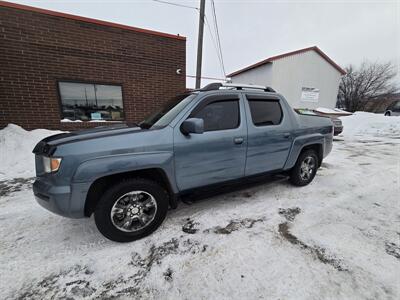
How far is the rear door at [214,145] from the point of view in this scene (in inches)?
99.8

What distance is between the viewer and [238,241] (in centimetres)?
240

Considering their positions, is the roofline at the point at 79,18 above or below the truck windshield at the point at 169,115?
above

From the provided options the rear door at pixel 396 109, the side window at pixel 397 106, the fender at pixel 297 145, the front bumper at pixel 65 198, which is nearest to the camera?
the front bumper at pixel 65 198

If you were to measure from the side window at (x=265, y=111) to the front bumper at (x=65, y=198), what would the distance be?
2520mm

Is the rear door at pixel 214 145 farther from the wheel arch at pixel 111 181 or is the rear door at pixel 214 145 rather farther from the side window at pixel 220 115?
the wheel arch at pixel 111 181

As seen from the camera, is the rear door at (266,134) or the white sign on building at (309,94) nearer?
the rear door at (266,134)

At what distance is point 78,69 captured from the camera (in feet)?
21.5

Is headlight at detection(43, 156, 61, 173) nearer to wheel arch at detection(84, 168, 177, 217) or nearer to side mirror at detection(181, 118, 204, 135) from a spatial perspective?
wheel arch at detection(84, 168, 177, 217)

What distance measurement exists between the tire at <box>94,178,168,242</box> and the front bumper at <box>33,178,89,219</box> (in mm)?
190

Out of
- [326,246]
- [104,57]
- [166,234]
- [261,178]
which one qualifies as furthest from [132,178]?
[104,57]

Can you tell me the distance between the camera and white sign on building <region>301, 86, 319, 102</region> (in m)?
18.3

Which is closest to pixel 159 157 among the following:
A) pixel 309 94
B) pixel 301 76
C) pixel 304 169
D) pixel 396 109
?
pixel 304 169

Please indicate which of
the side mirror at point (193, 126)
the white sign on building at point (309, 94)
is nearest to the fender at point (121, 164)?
the side mirror at point (193, 126)

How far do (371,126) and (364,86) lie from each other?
21.9 metres
